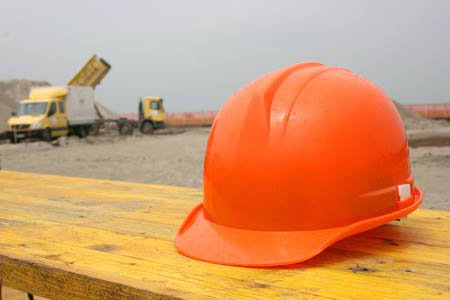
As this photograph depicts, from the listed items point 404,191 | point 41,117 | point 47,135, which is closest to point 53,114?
point 41,117

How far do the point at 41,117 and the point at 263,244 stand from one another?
64.9ft

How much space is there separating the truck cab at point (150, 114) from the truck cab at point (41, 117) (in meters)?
5.02

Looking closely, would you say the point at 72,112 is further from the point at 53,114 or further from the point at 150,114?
the point at 150,114

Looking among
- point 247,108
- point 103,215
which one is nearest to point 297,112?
point 247,108

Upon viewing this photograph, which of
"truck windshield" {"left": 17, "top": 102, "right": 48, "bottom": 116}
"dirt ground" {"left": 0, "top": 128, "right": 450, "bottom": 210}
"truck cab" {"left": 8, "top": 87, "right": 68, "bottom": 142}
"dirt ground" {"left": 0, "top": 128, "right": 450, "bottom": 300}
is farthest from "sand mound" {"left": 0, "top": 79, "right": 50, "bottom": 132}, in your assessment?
"dirt ground" {"left": 0, "top": 128, "right": 450, "bottom": 210}

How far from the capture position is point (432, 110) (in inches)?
1395

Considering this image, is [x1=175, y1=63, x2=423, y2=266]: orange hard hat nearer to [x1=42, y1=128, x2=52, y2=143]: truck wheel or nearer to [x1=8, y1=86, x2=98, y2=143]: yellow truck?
[x1=8, y1=86, x2=98, y2=143]: yellow truck

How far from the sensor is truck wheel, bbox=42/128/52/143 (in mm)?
20000

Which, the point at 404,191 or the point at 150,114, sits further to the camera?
the point at 150,114

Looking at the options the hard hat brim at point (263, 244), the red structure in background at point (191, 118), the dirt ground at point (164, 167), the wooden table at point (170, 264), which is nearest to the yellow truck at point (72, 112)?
the dirt ground at point (164, 167)

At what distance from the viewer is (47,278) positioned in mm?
1485

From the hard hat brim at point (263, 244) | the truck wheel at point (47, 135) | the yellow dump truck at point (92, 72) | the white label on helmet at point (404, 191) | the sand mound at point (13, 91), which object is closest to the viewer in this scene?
the hard hat brim at point (263, 244)

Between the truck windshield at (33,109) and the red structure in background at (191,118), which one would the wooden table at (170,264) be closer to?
the truck windshield at (33,109)

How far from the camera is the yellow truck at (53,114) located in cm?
1975
